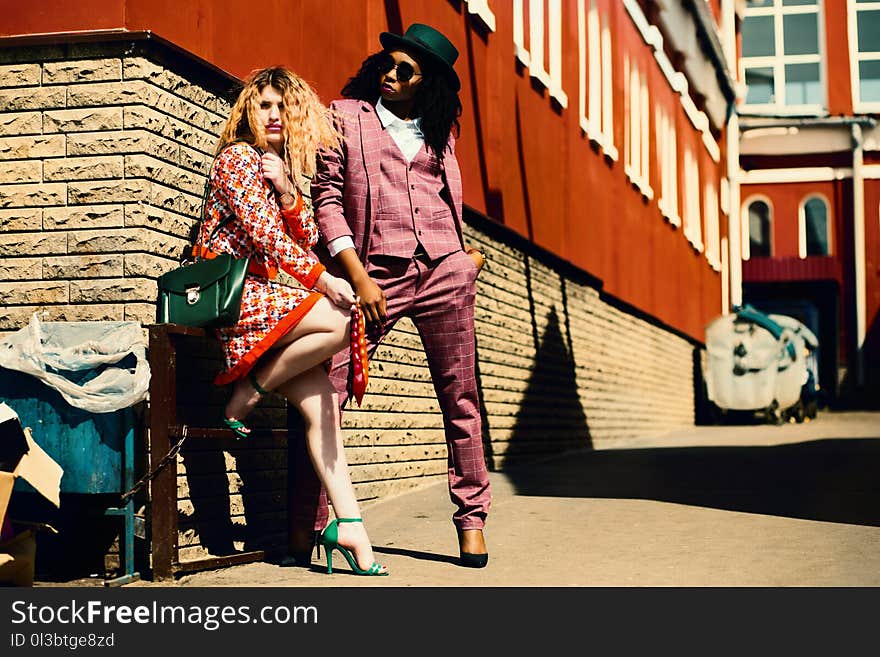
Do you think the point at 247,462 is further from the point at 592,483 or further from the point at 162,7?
the point at 592,483

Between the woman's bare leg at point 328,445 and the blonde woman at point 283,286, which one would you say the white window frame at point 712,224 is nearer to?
the blonde woman at point 283,286

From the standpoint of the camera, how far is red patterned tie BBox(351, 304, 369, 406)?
18.6 ft

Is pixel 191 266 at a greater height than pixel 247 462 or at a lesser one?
greater

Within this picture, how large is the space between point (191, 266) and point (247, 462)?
1566 mm

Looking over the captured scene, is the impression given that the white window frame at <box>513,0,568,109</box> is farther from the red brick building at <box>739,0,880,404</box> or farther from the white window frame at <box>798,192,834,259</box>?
the white window frame at <box>798,192,834,259</box>

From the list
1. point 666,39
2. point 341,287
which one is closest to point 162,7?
point 341,287

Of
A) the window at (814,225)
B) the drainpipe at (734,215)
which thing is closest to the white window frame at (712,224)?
the drainpipe at (734,215)

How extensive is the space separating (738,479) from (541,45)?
6.25 metres

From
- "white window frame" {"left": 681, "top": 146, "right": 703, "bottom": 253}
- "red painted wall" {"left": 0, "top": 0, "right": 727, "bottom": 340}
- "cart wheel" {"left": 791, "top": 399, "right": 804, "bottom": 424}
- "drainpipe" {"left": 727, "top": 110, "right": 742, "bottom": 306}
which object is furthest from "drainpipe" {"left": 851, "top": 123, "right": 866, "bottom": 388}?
"cart wheel" {"left": 791, "top": 399, "right": 804, "bottom": 424}

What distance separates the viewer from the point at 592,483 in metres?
10.3

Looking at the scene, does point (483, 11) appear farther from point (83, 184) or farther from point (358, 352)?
point (358, 352)

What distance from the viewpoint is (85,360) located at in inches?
223

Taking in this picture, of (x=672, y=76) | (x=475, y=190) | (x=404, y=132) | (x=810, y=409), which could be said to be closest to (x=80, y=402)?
(x=404, y=132)

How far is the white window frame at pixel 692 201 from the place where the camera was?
2646cm
